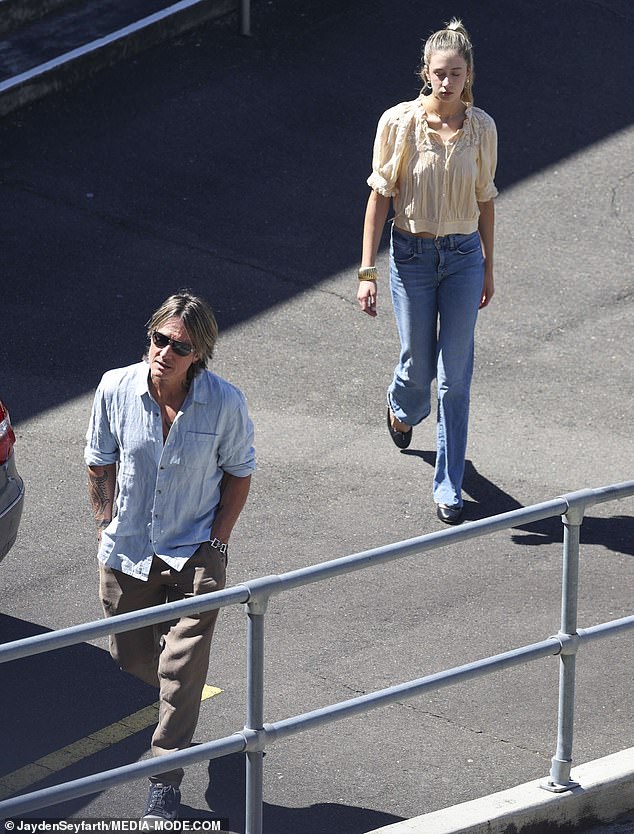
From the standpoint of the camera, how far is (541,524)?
8.20m

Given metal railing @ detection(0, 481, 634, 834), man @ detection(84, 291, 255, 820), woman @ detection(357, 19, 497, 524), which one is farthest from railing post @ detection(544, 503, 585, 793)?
woman @ detection(357, 19, 497, 524)

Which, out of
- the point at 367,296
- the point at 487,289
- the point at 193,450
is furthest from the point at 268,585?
the point at 487,289

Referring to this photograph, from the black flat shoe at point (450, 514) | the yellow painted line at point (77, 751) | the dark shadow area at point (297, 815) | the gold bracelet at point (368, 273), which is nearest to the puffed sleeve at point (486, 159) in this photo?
the gold bracelet at point (368, 273)

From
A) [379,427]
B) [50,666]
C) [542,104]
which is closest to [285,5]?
[542,104]

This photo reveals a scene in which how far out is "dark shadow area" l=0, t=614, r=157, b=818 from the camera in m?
6.03

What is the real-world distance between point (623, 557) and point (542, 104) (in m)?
6.58

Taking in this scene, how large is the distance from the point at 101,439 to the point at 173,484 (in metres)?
0.34

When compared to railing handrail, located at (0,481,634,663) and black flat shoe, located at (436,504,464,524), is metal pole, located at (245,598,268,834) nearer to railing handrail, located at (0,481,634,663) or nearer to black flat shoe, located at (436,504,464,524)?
railing handrail, located at (0,481,634,663)

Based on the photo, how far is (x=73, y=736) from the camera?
6238 millimetres

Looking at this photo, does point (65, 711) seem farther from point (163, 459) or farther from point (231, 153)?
point (231, 153)

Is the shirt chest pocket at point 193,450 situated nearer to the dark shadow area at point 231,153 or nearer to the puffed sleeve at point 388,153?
the puffed sleeve at point 388,153

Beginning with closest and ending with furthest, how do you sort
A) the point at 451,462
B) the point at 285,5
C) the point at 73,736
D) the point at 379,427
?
1. the point at 73,736
2. the point at 451,462
3. the point at 379,427
4. the point at 285,5

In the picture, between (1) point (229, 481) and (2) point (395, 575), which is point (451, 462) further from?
(1) point (229, 481)

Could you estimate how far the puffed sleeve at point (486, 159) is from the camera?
772 centimetres
